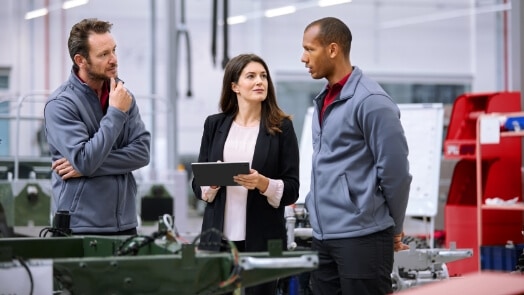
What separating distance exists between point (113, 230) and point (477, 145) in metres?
3.11

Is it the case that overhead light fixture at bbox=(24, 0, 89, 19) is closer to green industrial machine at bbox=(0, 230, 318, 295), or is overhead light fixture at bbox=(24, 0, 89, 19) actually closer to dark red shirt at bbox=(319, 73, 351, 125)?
dark red shirt at bbox=(319, 73, 351, 125)

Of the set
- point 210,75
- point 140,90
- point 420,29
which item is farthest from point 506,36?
point 140,90

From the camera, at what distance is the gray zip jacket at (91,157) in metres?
3.39

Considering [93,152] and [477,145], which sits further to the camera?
[477,145]

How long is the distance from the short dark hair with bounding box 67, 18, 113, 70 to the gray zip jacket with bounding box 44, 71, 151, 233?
93 millimetres

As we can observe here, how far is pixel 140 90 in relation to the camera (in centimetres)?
1148

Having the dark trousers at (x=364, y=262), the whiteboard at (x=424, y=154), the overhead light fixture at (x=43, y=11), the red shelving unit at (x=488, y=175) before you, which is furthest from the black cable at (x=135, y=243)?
the overhead light fixture at (x=43, y=11)

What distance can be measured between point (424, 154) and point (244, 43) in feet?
23.8

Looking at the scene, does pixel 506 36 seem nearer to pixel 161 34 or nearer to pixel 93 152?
pixel 161 34

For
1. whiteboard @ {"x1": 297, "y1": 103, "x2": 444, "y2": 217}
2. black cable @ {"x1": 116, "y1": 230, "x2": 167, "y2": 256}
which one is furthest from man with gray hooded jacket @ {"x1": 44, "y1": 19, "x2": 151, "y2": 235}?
whiteboard @ {"x1": 297, "y1": 103, "x2": 444, "y2": 217}

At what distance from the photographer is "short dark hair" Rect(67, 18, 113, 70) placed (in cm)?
357

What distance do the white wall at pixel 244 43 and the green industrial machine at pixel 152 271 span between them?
773cm

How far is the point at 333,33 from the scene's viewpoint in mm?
3439

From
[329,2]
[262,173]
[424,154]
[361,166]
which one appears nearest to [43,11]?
[329,2]
